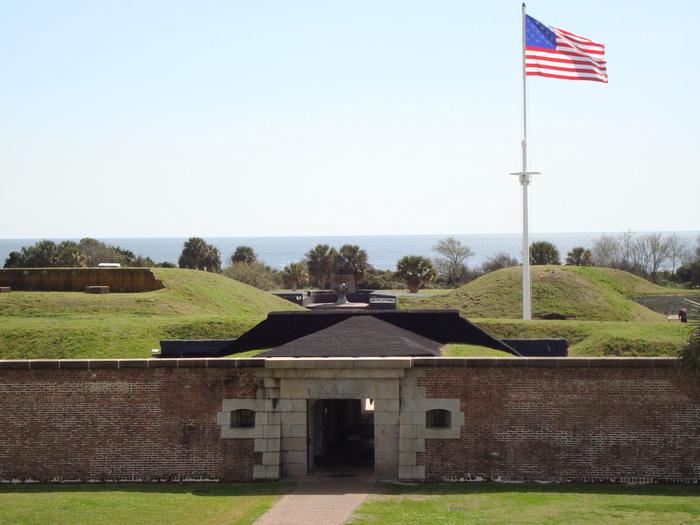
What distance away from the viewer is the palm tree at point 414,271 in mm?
78625

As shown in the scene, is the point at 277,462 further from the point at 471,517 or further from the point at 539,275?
the point at 539,275

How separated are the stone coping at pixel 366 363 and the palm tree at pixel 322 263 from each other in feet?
224

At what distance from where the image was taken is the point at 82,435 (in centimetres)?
2264

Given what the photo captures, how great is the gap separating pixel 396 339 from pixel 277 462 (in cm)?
484

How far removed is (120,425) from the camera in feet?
74.1

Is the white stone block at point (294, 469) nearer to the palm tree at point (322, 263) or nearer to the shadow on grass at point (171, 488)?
the shadow on grass at point (171, 488)

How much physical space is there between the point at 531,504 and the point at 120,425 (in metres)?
9.69

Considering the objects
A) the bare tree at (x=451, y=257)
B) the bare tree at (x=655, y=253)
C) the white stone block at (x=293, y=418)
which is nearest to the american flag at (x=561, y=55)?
the white stone block at (x=293, y=418)

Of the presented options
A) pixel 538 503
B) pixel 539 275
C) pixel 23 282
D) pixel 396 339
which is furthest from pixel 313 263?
pixel 538 503

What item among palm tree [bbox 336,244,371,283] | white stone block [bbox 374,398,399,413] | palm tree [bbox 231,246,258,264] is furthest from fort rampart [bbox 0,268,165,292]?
palm tree [bbox 231,246,258,264]

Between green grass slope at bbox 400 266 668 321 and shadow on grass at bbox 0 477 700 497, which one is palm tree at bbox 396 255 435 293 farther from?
shadow on grass at bbox 0 477 700 497

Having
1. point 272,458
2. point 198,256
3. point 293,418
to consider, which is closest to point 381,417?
point 293,418

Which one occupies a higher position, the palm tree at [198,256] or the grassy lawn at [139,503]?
the palm tree at [198,256]

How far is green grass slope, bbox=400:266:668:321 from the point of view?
57.0 m
